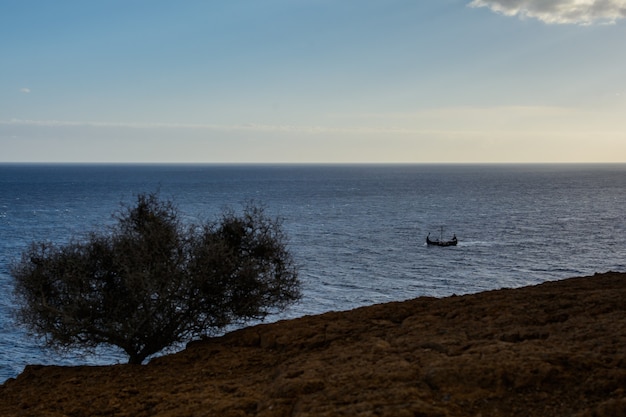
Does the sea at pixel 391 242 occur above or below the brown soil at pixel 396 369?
below

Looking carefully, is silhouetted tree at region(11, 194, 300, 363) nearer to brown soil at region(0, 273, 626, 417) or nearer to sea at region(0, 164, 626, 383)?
sea at region(0, 164, 626, 383)

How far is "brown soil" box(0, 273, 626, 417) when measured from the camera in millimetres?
10594

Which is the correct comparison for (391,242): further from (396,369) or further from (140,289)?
(396,369)

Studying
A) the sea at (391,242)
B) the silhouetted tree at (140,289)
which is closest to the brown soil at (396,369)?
the silhouetted tree at (140,289)

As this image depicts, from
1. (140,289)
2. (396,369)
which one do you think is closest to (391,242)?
(140,289)

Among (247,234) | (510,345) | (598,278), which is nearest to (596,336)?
(510,345)

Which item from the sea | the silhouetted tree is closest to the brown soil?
the silhouetted tree

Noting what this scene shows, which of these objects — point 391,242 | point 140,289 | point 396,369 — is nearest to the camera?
point 396,369

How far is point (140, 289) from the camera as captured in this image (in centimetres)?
1853

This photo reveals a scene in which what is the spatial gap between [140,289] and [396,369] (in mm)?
9687

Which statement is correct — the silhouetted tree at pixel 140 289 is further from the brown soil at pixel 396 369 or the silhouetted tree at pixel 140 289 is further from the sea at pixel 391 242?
the brown soil at pixel 396 369

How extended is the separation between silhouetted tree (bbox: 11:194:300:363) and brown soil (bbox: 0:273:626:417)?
63.4 inches

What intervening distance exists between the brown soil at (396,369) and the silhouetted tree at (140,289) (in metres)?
1.61

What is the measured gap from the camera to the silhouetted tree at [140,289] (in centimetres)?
1861
